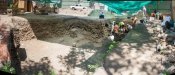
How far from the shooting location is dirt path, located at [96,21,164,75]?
9.65m

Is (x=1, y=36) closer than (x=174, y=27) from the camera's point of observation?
Yes

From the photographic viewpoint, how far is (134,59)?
402 inches

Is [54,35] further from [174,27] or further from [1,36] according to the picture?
[174,27]

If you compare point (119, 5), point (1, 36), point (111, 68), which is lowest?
point (111, 68)

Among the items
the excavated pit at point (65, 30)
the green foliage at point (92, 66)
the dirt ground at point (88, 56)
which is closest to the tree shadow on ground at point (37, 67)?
the dirt ground at point (88, 56)

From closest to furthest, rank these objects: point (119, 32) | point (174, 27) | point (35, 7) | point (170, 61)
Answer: point (170, 61) → point (174, 27) → point (119, 32) → point (35, 7)

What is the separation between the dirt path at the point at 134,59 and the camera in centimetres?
965

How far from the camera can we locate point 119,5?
7.26m

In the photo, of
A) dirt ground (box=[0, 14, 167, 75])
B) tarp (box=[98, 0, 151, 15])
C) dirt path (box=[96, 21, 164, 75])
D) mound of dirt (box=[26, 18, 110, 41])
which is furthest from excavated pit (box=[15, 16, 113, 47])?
tarp (box=[98, 0, 151, 15])

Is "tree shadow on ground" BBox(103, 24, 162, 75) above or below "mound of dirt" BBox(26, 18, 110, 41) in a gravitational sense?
below

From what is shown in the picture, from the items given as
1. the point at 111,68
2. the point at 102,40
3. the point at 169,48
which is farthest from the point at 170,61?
the point at 102,40

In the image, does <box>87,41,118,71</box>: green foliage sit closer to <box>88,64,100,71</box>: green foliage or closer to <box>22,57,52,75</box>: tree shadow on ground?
<box>88,64,100,71</box>: green foliage

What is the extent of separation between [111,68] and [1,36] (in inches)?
156

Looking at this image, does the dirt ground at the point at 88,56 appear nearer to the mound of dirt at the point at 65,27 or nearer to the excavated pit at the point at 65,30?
the excavated pit at the point at 65,30
